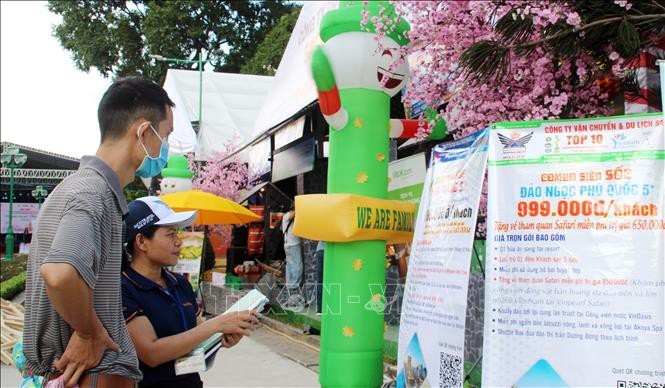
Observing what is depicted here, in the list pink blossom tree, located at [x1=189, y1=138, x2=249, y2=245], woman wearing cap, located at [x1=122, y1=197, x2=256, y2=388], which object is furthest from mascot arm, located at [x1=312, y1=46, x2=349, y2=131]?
pink blossom tree, located at [x1=189, y1=138, x2=249, y2=245]

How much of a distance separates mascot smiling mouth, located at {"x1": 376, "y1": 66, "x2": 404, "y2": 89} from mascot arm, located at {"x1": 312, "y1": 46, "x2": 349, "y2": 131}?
0.38 m

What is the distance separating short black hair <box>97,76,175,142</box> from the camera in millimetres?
2088

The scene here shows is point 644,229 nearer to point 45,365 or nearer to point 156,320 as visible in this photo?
point 156,320

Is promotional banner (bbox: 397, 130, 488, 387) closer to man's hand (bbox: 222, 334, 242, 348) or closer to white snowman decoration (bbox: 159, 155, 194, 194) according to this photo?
man's hand (bbox: 222, 334, 242, 348)

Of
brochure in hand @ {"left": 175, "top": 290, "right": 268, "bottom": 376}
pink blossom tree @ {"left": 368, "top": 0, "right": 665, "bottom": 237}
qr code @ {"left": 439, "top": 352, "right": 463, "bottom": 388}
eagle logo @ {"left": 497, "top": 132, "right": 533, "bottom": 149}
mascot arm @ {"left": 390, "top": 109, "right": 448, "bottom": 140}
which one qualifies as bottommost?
qr code @ {"left": 439, "top": 352, "right": 463, "bottom": 388}

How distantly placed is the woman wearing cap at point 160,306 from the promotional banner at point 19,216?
97.4 ft

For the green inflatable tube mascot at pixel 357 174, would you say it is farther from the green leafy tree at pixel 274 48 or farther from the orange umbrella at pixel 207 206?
the green leafy tree at pixel 274 48

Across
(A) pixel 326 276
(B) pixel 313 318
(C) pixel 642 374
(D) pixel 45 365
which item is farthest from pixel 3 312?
(C) pixel 642 374

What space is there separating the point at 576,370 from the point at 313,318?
5.71 m

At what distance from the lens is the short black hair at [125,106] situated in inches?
82.2

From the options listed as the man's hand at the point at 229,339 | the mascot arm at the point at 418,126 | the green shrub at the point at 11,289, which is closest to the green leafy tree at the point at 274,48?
the green shrub at the point at 11,289

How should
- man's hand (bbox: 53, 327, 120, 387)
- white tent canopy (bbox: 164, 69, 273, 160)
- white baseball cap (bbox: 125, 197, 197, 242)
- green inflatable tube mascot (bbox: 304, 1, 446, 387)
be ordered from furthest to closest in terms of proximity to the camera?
white tent canopy (bbox: 164, 69, 273, 160) < green inflatable tube mascot (bbox: 304, 1, 446, 387) < white baseball cap (bbox: 125, 197, 197, 242) < man's hand (bbox: 53, 327, 120, 387)

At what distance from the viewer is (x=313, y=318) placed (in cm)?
814

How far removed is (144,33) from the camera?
24.5 meters
